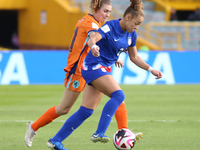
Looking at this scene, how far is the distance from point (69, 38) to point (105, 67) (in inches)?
807

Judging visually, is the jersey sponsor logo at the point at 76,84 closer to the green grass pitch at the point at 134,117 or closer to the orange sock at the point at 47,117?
the orange sock at the point at 47,117

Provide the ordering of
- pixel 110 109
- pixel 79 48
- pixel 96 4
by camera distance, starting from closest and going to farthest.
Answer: pixel 110 109, pixel 96 4, pixel 79 48

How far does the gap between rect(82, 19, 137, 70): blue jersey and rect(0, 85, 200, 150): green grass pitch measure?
4.33 feet

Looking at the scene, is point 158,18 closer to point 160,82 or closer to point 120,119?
point 160,82

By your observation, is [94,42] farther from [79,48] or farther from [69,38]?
[69,38]

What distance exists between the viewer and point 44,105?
9.91 metres

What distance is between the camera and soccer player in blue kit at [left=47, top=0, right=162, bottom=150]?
4859 mm

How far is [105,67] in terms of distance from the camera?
5.03m

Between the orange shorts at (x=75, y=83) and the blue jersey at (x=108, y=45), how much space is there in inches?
16.4

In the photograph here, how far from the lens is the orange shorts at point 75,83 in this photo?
5383 mm

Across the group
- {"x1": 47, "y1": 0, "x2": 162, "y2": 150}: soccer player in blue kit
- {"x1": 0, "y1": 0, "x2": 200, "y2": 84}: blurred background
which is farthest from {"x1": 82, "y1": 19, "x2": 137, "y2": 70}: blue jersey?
{"x1": 0, "y1": 0, "x2": 200, "y2": 84}: blurred background

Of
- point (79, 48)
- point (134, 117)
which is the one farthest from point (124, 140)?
point (134, 117)

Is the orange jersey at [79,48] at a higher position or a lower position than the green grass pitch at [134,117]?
higher

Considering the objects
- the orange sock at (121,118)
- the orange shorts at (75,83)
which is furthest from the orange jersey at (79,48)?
the orange sock at (121,118)
